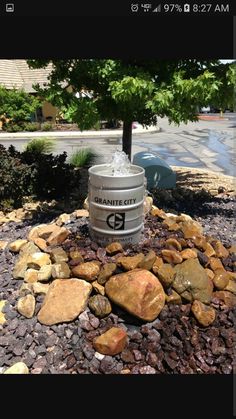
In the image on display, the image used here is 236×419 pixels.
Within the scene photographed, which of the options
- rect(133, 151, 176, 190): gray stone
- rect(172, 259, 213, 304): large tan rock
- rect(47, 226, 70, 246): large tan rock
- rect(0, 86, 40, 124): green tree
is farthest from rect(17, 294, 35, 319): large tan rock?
rect(0, 86, 40, 124): green tree

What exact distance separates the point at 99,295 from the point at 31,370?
37.2 inches

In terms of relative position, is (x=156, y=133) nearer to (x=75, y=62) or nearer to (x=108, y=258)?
(x=75, y=62)

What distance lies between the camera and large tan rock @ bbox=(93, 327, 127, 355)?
3650 mm

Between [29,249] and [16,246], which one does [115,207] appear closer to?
[29,249]

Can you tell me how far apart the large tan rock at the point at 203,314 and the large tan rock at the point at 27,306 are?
1.62 m

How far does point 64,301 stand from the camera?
13.1 feet

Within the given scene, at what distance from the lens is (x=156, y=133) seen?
2839 cm

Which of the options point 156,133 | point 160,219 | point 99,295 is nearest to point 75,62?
point 160,219

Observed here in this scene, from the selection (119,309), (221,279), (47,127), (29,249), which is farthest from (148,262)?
(47,127)

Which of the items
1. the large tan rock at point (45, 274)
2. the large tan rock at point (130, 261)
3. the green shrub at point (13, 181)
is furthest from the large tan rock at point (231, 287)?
the green shrub at point (13, 181)

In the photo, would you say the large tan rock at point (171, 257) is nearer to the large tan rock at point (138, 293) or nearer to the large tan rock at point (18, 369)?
the large tan rock at point (138, 293)

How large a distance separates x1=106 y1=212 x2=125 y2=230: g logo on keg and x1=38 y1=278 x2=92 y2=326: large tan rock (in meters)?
0.72

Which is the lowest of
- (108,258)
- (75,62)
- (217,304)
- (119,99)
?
(217,304)

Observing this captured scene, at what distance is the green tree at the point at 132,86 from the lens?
5500 mm
